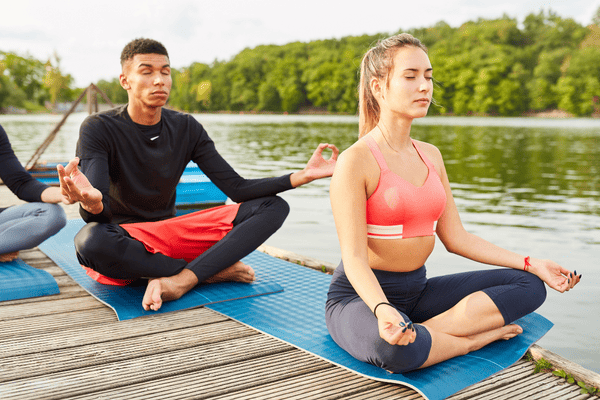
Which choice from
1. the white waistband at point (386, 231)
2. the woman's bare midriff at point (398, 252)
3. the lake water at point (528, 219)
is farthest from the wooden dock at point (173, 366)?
the lake water at point (528, 219)

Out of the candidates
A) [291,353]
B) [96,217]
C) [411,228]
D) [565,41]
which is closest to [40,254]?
[96,217]

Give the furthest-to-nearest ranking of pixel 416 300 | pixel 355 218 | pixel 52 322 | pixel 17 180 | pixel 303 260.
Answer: pixel 303 260 < pixel 17 180 < pixel 52 322 < pixel 416 300 < pixel 355 218

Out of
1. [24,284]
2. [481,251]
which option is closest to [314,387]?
[481,251]

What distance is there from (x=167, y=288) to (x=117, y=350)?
2.20 ft

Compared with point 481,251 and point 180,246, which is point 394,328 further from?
point 180,246

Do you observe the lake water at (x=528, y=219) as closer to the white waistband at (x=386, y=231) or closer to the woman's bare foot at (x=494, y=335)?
the woman's bare foot at (x=494, y=335)

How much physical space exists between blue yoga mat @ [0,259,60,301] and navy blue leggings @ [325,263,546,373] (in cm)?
185

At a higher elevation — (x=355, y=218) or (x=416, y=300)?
(x=355, y=218)

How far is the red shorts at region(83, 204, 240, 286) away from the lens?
3.34 metres

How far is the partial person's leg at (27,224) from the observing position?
3549 mm

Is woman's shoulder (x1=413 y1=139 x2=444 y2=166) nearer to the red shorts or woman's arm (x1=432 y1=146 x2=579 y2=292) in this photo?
woman's arm (x1=432 y1=146 x2=579 y2=292)

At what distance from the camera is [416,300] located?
263 cm

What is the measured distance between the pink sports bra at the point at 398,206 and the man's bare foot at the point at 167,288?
52.3 inches

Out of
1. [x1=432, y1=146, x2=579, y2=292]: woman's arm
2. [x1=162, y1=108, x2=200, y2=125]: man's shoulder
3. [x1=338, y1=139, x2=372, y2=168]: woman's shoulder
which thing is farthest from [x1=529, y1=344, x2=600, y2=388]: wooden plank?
[x1=162, y1=108, x2=200, y2=125]: man's shoulder
